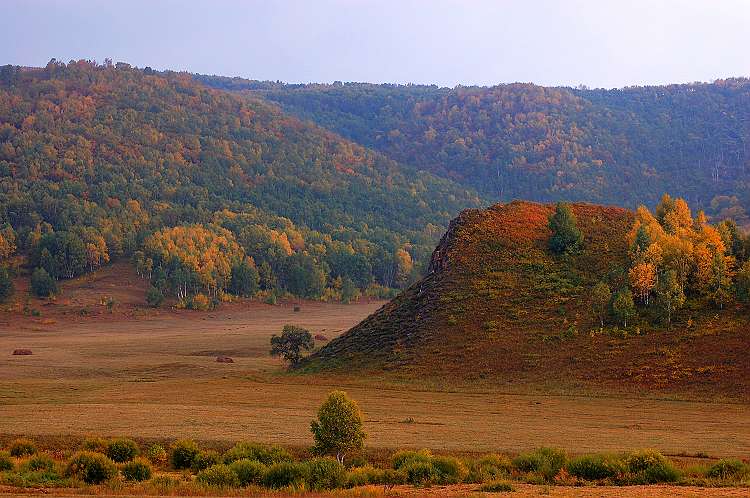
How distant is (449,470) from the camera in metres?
A: 34.5

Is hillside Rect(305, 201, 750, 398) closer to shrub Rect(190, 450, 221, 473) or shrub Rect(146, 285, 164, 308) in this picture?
shrub Rect(190, 450, 221, 473)

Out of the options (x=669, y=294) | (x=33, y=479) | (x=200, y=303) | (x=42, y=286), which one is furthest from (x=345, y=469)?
(x=42, y=286)

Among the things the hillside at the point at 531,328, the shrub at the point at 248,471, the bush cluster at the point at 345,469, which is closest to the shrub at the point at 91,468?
the bush cluster at the point at 345,469

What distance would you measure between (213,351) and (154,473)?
216 ft

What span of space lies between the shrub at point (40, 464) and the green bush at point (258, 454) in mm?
6658

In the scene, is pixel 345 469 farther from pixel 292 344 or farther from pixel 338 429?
pixel 292 344

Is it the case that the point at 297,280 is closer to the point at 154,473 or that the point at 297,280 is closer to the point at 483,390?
the point at 483,390

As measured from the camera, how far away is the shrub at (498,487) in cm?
3131

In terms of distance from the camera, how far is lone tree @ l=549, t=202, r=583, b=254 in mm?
87125

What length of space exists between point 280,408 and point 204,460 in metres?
19.1

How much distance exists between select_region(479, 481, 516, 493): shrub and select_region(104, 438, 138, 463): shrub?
1520 cm

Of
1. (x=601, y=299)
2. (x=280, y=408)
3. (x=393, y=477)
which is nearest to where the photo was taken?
(x=393, y=477)

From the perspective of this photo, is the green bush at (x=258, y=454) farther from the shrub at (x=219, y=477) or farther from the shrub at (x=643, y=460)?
the shrub at (x=643, y=460)

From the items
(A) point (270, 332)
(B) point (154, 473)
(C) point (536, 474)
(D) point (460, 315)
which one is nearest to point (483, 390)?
(D) point (460, 315)
